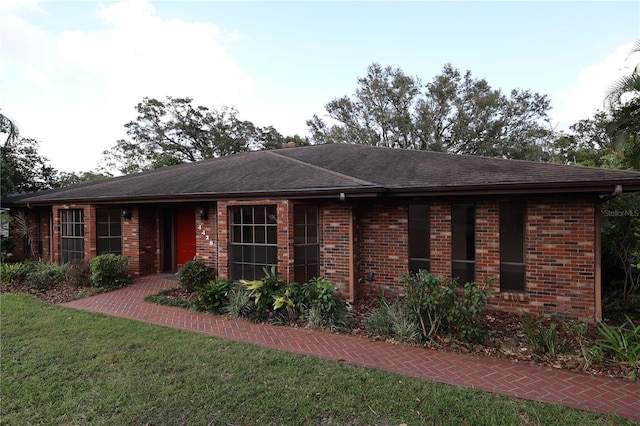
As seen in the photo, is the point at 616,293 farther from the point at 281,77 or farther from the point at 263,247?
the point at 281,77

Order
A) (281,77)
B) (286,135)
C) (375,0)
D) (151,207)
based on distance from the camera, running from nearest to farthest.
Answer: (151,207)
(375,0)
(281,77)
(286,135)

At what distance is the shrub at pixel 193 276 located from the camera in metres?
7.64

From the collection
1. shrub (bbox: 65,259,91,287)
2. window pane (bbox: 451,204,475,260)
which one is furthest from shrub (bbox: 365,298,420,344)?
shrub (bbox: 65,259,91,287)

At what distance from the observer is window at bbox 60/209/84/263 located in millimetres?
9891

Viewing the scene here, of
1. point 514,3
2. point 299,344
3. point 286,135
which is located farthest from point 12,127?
point 286,135

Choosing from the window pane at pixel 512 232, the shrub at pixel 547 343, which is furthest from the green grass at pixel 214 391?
the window pane at pixel 512 232

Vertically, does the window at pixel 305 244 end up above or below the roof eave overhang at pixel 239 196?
below

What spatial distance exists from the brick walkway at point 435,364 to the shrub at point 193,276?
114cm

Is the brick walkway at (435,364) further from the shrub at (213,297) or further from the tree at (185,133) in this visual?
the tree at (185,133)

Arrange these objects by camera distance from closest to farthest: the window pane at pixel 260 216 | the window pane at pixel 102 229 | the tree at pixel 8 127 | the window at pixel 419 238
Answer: the window at pixel 419 238
the window pane at pixel 260 216
the window pane at pixel 102 229
the tree at pixel 8 127

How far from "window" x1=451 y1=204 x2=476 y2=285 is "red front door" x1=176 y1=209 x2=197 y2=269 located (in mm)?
7286

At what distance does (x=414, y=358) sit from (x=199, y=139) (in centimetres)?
2871

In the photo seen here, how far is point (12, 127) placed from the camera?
10844mm

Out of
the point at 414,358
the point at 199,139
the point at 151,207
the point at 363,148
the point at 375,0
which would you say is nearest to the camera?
the point at 414,358
